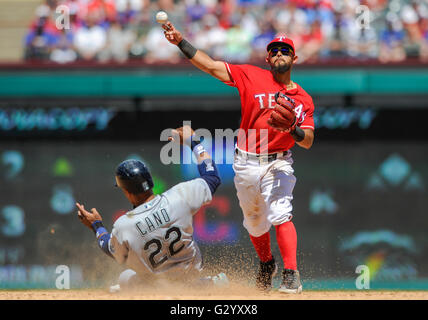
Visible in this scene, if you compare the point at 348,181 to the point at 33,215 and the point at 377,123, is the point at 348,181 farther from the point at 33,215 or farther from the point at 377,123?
the point at 33,215

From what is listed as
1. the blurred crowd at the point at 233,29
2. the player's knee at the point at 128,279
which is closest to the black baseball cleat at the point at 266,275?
the player's knee at the point at 128,279

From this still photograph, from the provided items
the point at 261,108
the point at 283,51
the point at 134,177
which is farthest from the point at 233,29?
the point at 134,177

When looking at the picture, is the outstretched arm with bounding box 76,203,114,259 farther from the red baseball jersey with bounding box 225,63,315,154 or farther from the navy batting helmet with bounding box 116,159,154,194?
the red baseball jersey with bounding box 225,63,315,154

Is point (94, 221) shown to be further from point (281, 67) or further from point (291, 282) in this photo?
point (281, 67)

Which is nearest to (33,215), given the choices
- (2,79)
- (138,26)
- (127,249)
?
(2,79)

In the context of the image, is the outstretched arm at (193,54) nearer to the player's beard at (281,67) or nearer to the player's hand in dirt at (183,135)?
the player's beard at (281,67)

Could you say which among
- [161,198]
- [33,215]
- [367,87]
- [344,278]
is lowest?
[344,278]

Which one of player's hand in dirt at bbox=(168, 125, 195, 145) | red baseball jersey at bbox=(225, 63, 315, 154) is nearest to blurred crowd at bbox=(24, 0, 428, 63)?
red baseball jersey at bbox=(225, 63, 315, 154)
